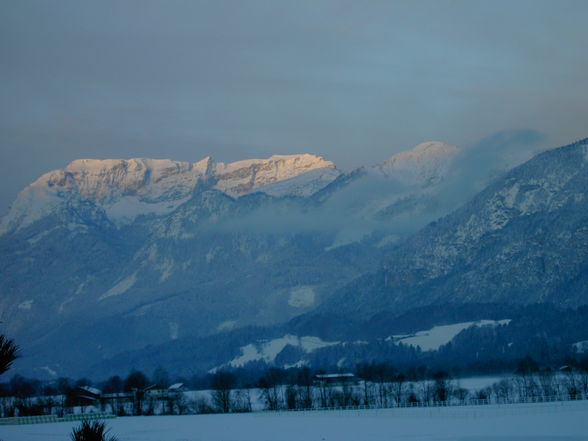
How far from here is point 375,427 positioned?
399ft

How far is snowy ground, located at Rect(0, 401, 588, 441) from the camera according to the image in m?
106

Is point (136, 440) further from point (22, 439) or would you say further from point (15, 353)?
point (15, 353)

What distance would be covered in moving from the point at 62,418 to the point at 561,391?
83.1 m

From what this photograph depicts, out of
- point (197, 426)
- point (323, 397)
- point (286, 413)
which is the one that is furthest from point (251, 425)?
point (323, 397)

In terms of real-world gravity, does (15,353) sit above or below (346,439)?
above

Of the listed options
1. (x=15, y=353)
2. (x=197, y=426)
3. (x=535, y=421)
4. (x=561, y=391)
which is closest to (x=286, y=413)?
(x=197, y=426)

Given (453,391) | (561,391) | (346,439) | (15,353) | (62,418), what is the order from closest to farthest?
(15,353), (346,439), (62,418), (561,391), (453,391)

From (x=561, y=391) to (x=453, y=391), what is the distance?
21289 millimetres

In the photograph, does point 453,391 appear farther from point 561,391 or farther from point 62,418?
point 62,418

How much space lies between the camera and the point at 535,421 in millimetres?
114250

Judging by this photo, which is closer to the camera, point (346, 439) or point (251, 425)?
point (346, 439)

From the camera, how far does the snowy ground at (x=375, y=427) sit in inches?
4181

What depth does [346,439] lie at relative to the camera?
106812 millimetres

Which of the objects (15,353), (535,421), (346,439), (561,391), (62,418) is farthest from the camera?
(561,391)
